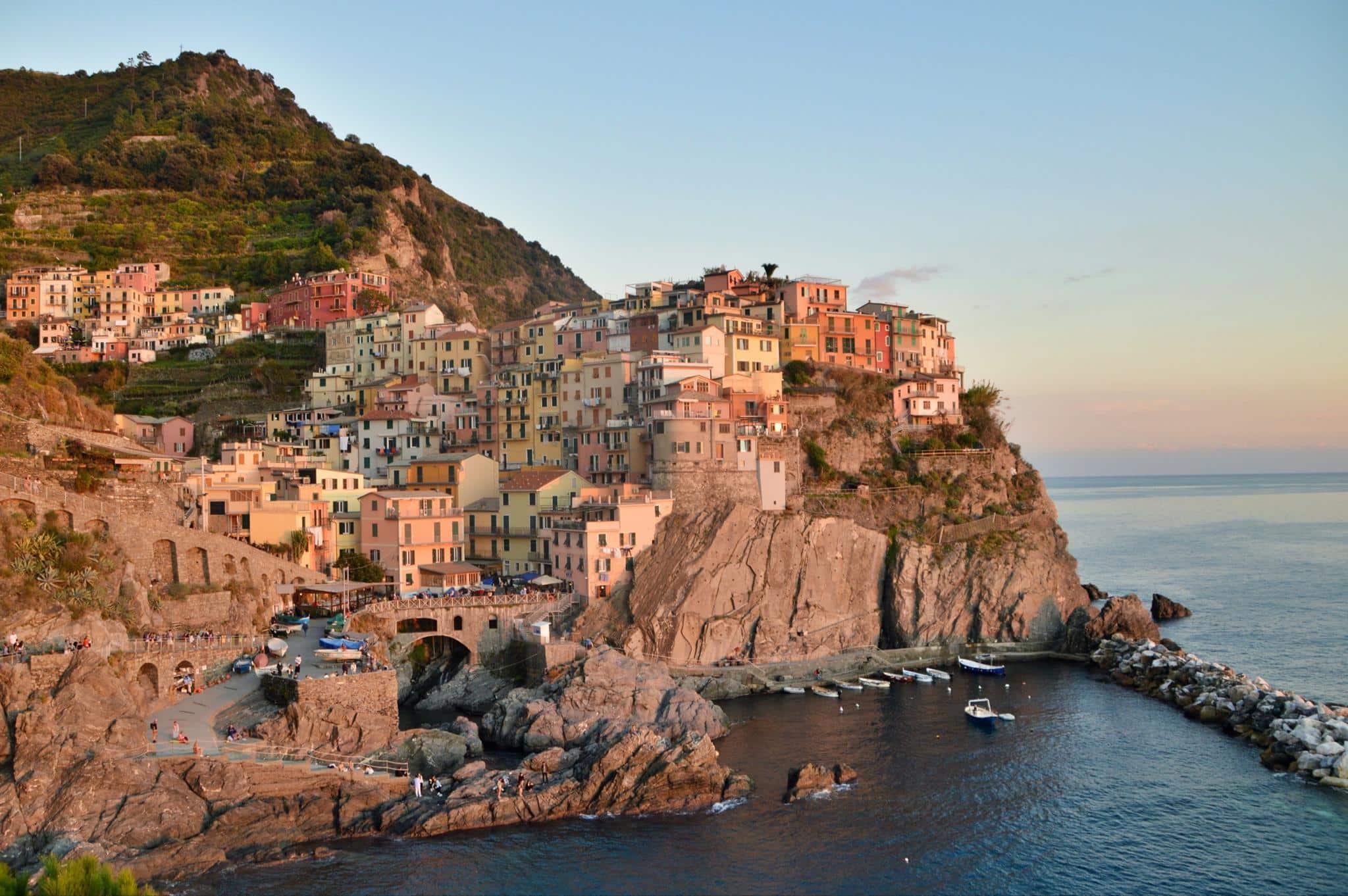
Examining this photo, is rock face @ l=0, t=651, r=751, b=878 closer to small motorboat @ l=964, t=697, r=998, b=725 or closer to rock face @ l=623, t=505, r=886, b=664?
rock face @ l=623, t=505, r=886, b=664

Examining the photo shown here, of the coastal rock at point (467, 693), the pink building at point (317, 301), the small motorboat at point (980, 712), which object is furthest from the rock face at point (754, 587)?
the pink building at point (317, 301)

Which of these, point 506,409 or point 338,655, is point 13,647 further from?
point 506,409

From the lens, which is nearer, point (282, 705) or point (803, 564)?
point (282, 705)

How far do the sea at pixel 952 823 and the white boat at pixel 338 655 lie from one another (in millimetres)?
11255

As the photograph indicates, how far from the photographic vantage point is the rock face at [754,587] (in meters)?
59.1

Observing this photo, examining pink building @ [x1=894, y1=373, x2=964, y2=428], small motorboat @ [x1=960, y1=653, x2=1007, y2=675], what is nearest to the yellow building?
pink building @ [x1=894, y1=373, x2=964, y2=428]

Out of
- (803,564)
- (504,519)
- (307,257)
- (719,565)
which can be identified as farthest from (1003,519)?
(307,257)

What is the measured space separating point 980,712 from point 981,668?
1004 cm

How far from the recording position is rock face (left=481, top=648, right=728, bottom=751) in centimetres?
4647

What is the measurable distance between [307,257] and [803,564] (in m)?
65.5

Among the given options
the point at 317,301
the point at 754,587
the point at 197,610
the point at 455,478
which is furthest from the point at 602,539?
the point at 317,301

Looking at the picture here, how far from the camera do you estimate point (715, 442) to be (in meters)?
65.6

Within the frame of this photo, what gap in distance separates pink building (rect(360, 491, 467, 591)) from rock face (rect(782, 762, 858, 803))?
26.3 metres

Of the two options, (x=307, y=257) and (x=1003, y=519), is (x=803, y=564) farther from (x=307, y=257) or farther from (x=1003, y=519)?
(x=307, y=257)
